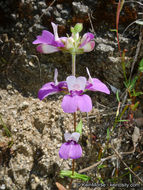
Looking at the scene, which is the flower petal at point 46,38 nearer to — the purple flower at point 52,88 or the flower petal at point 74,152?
the purple flower at point 52,88

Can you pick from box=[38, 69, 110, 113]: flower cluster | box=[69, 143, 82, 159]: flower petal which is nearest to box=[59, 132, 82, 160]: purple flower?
box=[69, 143, 82, 159]: flower petal

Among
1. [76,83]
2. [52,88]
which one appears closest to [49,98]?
[52,88]

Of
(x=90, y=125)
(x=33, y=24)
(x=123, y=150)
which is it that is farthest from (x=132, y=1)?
(x=123, y=150)

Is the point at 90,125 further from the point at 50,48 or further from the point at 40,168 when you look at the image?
the point at 50,48

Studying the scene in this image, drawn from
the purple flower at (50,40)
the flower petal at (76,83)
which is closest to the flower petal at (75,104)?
the flower petal at (76,83)

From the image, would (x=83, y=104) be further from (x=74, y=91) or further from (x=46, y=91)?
(x=46, y=91)
